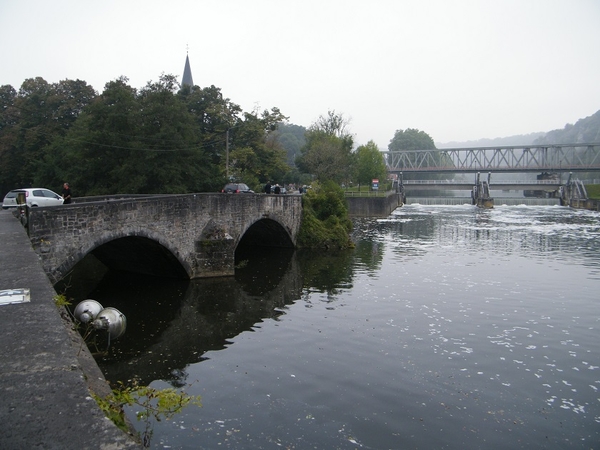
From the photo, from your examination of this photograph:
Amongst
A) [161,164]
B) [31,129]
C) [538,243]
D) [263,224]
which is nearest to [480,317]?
[263,224]

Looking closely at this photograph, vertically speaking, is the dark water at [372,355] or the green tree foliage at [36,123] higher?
the green tree foliage at [36,123]

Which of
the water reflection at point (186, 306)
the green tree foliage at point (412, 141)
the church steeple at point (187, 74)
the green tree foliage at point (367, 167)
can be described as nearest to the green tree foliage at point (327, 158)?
the green tree foliage at point (367, 167)

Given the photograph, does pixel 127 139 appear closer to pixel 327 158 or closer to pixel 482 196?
pixel 327 158

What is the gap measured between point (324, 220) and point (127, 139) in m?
15.6

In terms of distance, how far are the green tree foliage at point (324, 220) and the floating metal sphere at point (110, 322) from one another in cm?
2415

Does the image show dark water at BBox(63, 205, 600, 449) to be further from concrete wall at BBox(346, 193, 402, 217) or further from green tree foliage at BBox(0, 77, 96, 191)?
concrete wall at BBox(346, 193, 402, 217)

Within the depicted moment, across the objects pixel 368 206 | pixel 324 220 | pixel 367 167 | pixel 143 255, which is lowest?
pixel 143 255

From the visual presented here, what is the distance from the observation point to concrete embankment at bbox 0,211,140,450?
4.12 m

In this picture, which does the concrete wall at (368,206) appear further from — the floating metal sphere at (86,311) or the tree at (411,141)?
the tree at (411,141)

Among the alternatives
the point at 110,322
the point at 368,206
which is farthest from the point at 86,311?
the point at 368,206

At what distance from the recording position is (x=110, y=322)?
37.3 ft

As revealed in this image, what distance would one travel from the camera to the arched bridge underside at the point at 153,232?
1460cm

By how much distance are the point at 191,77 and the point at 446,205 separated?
48543 millimetres

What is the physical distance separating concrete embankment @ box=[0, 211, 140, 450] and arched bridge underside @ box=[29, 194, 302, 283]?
255 inches
